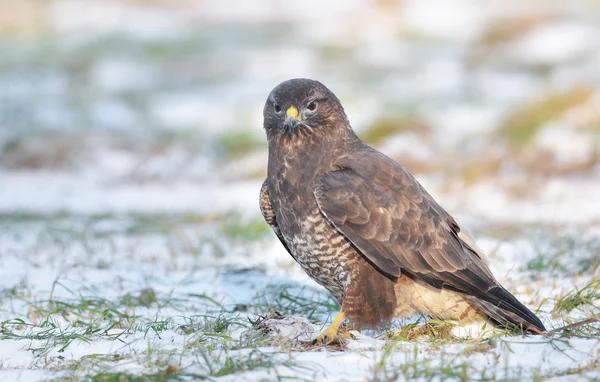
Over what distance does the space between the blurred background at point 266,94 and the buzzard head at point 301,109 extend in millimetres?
4518

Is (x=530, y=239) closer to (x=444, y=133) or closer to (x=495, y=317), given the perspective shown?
(x=495, y=317)

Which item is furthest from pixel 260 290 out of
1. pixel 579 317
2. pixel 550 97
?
pixel 550 97

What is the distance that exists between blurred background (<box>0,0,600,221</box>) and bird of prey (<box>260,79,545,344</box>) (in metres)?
4.38

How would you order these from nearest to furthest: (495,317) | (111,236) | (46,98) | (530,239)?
(495,317) → (530,239) → (111,236) → (46,98)

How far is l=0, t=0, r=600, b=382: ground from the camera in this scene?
371 centimetres

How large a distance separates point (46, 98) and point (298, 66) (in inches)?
317

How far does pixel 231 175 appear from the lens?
470 inches

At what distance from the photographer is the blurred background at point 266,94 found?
10.8 metres

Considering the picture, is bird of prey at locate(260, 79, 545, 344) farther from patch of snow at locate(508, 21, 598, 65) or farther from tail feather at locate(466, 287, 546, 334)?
patch of snow at locate(508, 21, 598, 65)

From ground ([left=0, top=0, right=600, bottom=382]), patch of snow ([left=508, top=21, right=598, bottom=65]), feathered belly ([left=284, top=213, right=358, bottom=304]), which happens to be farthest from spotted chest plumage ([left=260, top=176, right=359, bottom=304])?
patch of snow ([left=508, top=21, right=598, bottom=65])

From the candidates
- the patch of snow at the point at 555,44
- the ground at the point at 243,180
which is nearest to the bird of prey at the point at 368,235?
the ground at the point at 243,180

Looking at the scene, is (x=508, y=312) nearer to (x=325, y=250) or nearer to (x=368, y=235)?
(x=368, y=235)

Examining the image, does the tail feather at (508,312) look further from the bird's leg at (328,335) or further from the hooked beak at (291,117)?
the hooked beak at (291,117)

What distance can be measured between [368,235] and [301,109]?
88cm
